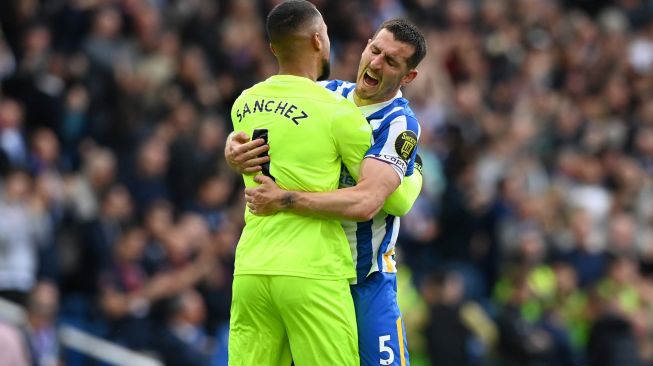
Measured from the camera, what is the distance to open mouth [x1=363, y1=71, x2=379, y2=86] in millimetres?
6577

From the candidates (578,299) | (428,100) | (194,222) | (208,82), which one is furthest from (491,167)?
(194,222)

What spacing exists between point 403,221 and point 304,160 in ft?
29.0

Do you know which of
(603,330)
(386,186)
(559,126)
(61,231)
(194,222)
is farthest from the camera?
(559,126)

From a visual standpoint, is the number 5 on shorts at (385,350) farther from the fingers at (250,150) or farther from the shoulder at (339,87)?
the shoulder at (339,87)

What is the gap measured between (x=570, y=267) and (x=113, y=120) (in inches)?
232

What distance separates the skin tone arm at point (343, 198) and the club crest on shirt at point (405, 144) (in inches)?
4.7

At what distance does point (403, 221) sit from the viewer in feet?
49.4

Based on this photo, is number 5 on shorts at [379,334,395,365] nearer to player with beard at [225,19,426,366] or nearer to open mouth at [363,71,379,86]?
player with beard at [225,19,426,366]

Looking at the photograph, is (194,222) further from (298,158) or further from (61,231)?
(298,158)

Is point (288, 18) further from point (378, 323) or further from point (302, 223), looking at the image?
point (378, 323)

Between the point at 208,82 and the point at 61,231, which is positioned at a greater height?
the point at 208,82

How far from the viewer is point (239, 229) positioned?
43.8 ft

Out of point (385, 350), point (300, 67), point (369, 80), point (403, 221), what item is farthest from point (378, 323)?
point (403, 221)

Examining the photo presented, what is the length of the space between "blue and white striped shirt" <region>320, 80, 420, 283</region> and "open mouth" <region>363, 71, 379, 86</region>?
0.12m
